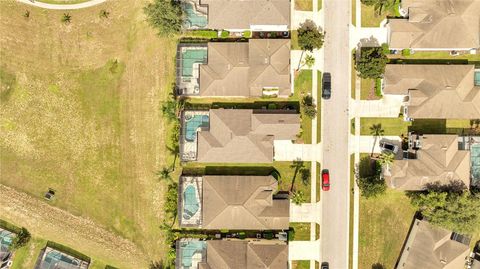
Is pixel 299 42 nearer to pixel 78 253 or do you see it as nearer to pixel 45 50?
pixel 45 50

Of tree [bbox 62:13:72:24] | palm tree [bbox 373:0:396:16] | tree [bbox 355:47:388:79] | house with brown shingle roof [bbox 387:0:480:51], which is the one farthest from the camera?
tree [bbox 62:13:72:24]

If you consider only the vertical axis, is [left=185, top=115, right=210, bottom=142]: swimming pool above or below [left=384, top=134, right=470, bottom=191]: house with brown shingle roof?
above

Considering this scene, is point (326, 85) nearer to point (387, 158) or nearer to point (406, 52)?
point (406, 52)

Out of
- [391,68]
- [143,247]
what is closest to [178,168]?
[143,247]

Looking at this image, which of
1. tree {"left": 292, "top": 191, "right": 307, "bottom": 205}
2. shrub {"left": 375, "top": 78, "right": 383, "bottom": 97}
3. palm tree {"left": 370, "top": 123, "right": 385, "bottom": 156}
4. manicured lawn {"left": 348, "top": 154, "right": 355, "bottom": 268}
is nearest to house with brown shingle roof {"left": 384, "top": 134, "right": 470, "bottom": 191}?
palm tree {"left": 370, "top": 123, "right": 385, "bottom": 156}

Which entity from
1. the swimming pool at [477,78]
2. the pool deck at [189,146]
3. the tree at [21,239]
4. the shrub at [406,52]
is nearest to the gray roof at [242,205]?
the pool deck at [189,146]

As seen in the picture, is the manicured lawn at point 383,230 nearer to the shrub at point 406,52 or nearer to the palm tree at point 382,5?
the shrub at point 406,52

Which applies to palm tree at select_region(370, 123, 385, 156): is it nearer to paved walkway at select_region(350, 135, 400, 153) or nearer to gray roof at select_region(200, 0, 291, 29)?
paved walkway at select_region(350, 135, 400, 153)
